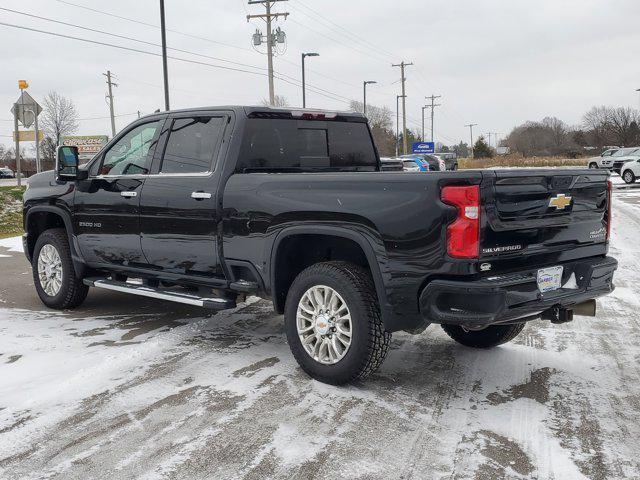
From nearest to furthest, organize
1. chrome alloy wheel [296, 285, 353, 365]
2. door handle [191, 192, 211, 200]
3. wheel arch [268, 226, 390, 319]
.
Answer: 1. wheel arch [268, 226, 390, 319]
2. chrome alloy wheel [296, 285, 353, 365]
3. door handle [191, 192, 211, 200]

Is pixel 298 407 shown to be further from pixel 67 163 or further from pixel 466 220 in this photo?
pixel 67 163

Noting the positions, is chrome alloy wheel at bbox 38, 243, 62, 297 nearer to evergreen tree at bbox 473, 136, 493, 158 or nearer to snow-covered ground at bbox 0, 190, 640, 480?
snow-covered ground at bbox 0, 190, 640, 480

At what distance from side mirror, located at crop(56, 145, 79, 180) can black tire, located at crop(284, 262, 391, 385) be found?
2902mm

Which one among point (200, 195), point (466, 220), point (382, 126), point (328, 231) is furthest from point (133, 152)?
point (382, 126)

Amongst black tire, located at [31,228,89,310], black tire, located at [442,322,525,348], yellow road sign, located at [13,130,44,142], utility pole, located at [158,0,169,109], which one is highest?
utility pole, located at [158,0,169,109]

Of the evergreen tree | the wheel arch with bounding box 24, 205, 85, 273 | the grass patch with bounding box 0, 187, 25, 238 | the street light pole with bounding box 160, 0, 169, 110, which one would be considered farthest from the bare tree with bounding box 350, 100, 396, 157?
the wheel arch with bounding box 24, 205, 85, 273

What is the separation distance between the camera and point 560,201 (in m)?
4.28

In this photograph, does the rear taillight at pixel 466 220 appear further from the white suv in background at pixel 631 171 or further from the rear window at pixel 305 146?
the white suv in background at pixel 631 171

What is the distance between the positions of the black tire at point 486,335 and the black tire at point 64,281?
372cm

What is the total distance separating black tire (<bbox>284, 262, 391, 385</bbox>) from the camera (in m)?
4.26

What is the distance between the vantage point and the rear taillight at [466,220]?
150 inches

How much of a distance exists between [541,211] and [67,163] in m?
4.33

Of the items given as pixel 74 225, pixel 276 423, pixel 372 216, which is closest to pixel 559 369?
pixel 372 216

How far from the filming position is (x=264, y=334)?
593cm
